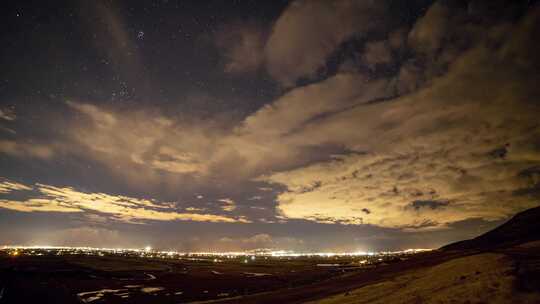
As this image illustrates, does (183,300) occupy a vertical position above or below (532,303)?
below

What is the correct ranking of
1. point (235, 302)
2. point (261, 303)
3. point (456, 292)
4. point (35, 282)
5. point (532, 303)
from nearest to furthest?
point (532, 303), point (456, 292), point (261, 303), point (235, 302), point (35, 282)

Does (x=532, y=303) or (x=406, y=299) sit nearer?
(x=532, y=303)

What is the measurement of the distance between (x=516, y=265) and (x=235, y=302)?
1296 inches

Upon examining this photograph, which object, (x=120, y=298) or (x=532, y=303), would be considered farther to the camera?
(x=120, y=298)

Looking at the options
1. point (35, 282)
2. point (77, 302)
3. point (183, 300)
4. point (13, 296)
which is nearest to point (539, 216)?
point (183, 300)

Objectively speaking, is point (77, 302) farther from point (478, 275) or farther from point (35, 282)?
point (478, 275)

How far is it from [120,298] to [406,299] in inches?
1855

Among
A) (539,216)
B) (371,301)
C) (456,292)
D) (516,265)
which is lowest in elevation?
(371,301)

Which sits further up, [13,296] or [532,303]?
[532,303]

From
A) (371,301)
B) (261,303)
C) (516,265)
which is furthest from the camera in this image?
(261,303)

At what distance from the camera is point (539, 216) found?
3497 inches

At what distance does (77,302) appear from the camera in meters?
46.2

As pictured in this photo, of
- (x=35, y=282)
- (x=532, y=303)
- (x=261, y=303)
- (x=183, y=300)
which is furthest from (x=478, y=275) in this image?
(x=35, y=282)

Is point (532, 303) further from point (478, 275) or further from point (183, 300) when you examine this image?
point (183, 300)
